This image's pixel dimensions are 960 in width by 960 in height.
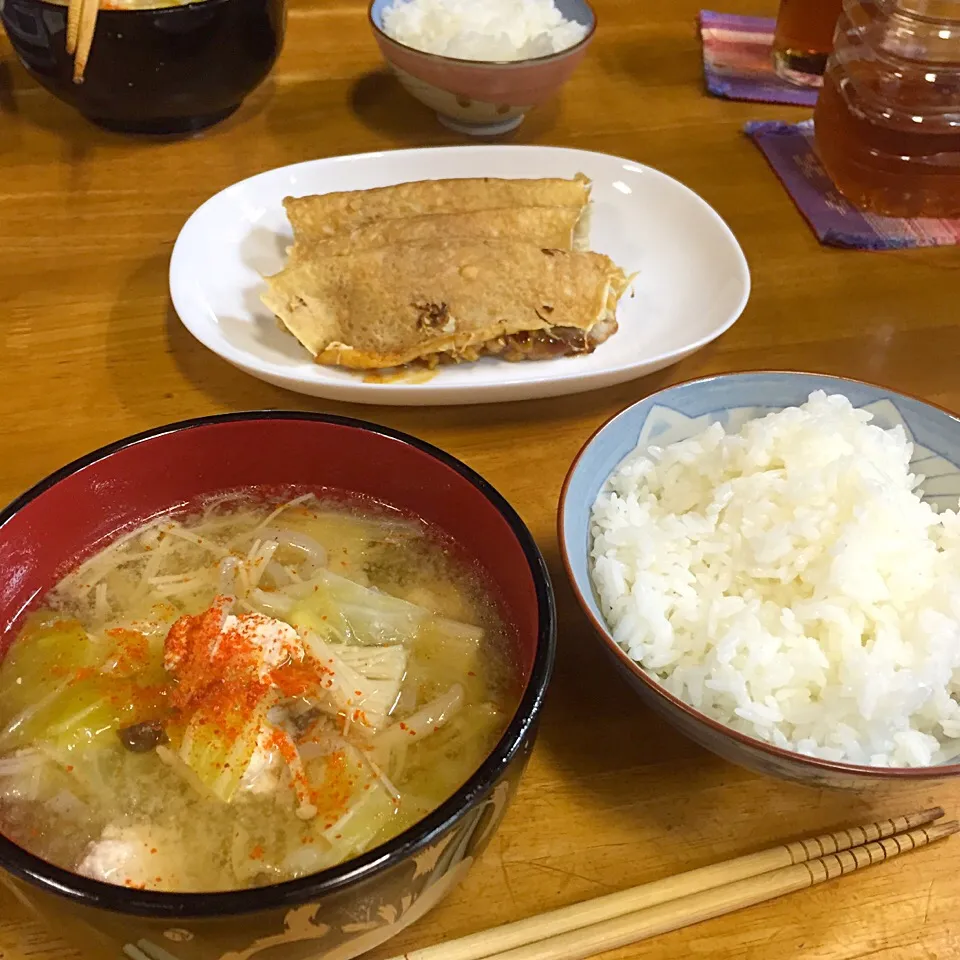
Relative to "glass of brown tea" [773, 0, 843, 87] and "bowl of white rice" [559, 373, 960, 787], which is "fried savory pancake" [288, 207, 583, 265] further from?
"glass of brown tea" [773, 0, 843, 87]

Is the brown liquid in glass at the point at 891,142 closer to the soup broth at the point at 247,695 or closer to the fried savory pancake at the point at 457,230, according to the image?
the fried savory pancake at the point at 457,230

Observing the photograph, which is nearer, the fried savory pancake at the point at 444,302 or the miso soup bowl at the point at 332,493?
the miso soup bowl at the point at 332,493

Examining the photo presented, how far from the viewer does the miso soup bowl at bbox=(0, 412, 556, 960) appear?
0.62 meters

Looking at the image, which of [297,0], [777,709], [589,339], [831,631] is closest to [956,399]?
[589,339]

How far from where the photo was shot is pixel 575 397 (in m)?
1.45

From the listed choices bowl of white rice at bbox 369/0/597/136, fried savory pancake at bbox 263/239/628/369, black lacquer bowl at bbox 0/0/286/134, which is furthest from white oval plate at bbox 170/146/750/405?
black lacquer bowl at bbox 0/0/286/134

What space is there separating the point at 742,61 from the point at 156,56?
150 centimetres

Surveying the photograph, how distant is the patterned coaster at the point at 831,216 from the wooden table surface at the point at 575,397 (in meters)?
0.04

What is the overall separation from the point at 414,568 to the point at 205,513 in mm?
269

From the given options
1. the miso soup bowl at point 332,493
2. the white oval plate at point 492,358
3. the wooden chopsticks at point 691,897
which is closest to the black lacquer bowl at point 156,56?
the white oval plate at point 492,358

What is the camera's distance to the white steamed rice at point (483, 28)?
6.57 ft

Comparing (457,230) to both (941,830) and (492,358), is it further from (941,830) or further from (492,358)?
(941,830)

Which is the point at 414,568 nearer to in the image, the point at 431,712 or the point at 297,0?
the point at 431,712

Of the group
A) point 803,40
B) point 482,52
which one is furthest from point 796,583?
point 803,40
